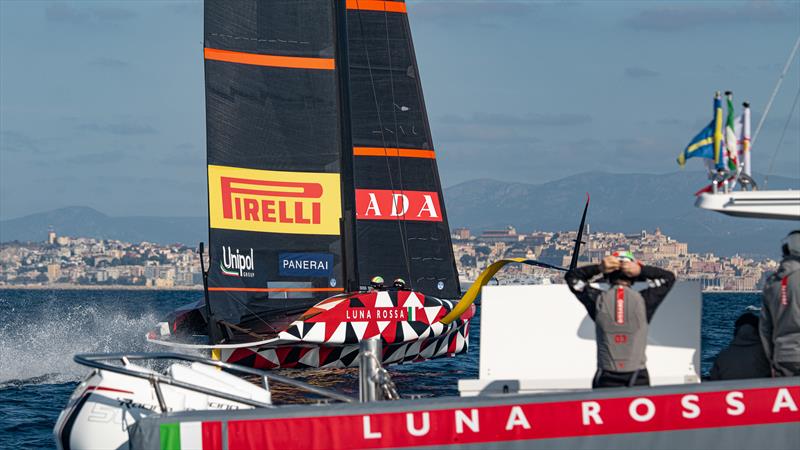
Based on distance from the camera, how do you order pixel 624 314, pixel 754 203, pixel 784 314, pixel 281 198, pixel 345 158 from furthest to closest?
1. pixel 345 158
2. pixel 281 198
3. pixel 754 203
4. pixel 784 314
5. pixel 624 314

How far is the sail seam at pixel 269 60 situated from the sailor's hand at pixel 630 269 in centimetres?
1629

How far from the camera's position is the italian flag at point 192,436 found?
8383 mm

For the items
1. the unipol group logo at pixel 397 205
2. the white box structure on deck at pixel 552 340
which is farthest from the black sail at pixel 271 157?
the white box structure on deck at pixel 552 340

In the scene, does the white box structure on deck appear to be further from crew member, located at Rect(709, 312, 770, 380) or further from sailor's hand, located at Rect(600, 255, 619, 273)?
sailor's hand, located at Rect(600, 255, 619, 273)

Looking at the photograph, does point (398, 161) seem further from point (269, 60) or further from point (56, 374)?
point (56, 374)

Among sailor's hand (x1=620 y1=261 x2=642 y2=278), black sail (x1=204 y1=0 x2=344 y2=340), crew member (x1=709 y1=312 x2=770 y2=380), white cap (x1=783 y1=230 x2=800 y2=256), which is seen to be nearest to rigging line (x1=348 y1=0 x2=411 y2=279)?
black sail (x1=204 y1=0 x2=344 y2=340)

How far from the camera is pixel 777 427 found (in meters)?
8.15

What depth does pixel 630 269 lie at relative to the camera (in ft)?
27.5

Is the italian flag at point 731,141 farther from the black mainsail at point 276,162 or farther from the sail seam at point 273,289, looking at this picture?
the sail seam at point 273,289

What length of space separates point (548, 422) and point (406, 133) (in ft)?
63.3

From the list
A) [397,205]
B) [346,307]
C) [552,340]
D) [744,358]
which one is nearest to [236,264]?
[346,307]

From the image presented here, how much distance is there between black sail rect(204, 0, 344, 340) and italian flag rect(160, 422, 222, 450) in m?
14.3

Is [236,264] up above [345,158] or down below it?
below

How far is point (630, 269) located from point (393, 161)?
18767mm
